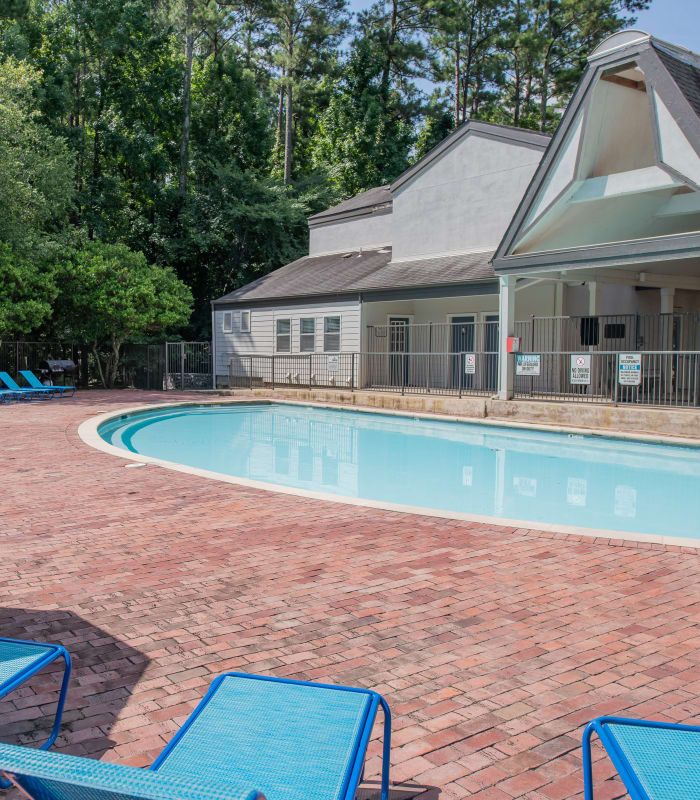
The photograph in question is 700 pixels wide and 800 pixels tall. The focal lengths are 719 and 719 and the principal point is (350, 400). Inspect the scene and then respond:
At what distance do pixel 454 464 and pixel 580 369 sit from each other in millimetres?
4584

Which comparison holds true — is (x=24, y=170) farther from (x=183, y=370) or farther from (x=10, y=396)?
(x=183, y=370)

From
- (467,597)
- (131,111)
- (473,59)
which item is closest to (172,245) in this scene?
(131,111)

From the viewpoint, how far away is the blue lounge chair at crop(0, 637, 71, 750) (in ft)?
8.60

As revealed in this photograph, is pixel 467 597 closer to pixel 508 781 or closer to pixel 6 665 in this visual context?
pixel 508 781

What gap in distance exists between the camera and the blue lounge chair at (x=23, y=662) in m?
2.62

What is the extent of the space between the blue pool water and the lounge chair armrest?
25.8 ft

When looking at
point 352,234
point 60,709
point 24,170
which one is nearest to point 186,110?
point 24,170

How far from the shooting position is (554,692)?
3.59 m

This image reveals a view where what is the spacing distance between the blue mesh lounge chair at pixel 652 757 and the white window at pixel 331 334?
21950mm

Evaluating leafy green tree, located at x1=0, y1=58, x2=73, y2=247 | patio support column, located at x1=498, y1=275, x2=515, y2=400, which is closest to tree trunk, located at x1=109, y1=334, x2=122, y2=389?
leafy green tree, located at x1=0, y1=58, x2=73, y2=247

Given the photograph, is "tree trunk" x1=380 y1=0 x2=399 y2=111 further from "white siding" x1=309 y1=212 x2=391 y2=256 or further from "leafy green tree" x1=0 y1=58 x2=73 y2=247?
"leafy green tree" x1=0 y1=58 x2=73 y2=247

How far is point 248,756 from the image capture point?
2.31m

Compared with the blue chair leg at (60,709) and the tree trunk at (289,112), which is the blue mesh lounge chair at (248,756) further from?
the tree trunk at (289,112)

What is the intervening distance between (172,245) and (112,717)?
111 feet
